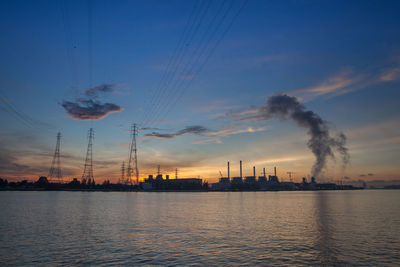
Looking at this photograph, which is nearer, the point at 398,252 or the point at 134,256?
the point at 134,256

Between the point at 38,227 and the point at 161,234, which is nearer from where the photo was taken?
the point at 161,234

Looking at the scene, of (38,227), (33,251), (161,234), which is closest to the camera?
(33,251)

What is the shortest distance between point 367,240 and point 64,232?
43.5 m

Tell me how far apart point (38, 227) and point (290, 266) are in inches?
1640

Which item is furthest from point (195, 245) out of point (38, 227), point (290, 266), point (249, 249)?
point (38, 227)

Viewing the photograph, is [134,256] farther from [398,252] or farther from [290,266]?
[398,252]

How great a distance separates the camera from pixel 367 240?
38.4m

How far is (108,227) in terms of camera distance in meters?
48.9

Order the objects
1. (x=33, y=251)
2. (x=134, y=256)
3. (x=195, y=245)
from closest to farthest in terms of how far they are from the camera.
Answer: (x=134, y=256) → (x=33, y=251) → (x=195, y=245)

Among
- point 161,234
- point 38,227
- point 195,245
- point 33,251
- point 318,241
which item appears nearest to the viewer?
point 33,251

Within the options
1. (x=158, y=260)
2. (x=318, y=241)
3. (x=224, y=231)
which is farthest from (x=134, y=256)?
(x=318, y=241)

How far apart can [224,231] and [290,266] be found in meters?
19.5

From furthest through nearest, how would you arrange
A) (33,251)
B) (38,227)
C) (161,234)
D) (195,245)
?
(38,227)
(161,234)
(195,245)
(33,251)

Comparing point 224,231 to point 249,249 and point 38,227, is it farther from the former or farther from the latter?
point 38,227
